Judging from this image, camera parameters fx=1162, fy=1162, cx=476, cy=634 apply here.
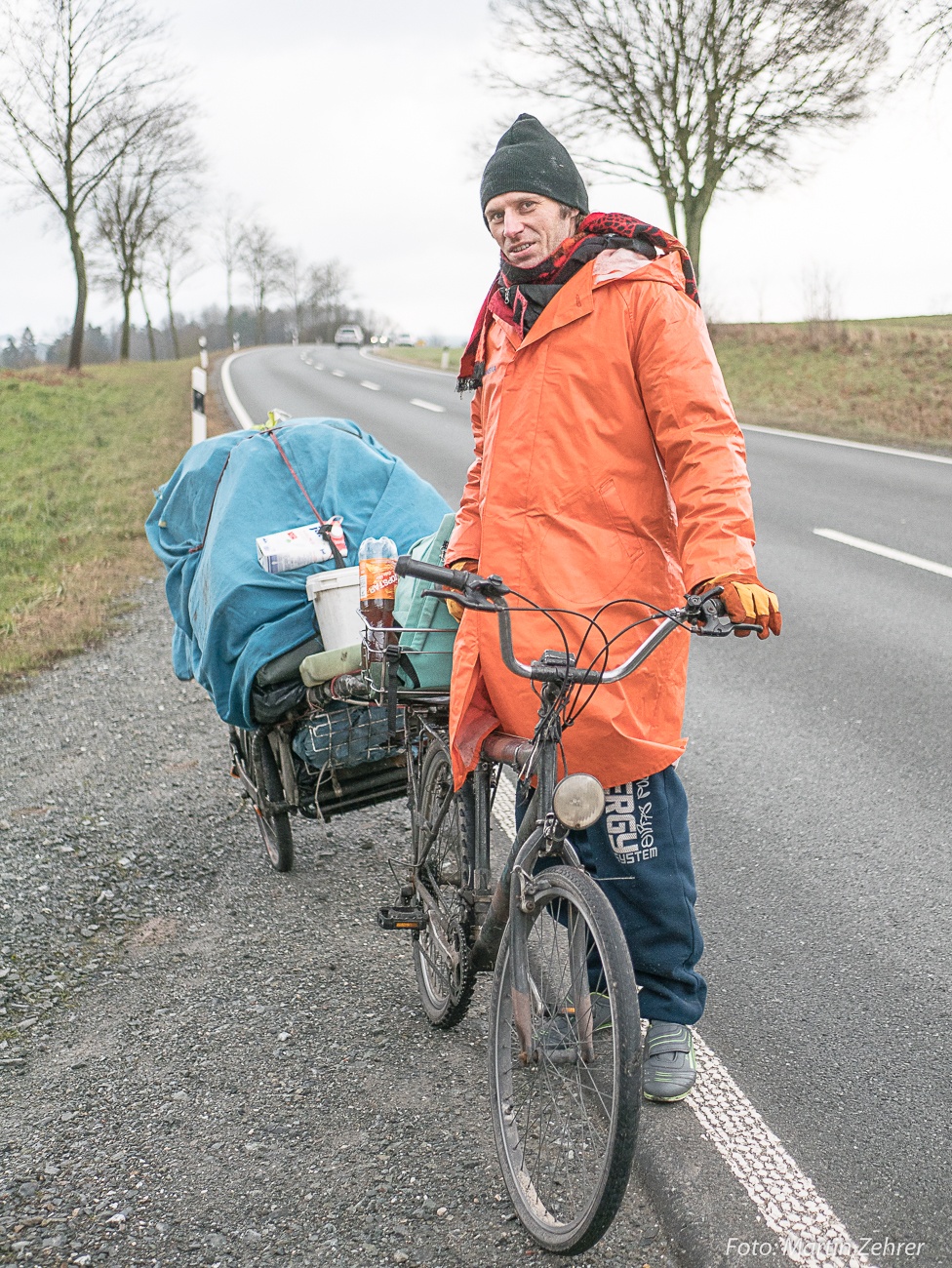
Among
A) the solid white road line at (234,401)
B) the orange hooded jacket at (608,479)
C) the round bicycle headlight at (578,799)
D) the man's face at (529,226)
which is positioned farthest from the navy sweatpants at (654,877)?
the solid white road line at (234,401)

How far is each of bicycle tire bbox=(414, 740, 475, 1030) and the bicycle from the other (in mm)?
55

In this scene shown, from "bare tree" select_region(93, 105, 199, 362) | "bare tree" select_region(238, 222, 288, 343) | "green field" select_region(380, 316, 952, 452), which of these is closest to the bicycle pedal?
"green field" select_region(380, 316, 952, 452)

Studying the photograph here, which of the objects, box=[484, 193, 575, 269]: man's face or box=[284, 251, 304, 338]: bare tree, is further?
box=[284, 251, 304, 338]: bare tree

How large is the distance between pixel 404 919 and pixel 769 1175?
3.89 ft

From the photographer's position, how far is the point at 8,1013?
131 inches

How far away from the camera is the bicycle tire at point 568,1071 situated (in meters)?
2.08

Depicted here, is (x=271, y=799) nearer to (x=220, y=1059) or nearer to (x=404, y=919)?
(x=404, y=919)

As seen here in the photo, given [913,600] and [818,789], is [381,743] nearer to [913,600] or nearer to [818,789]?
[818,789]

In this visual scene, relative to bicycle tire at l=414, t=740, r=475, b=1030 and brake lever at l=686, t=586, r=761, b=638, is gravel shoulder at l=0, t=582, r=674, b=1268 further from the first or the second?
brake lever at l=686, t=586, r=761, b=638

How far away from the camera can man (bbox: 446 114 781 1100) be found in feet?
8.16

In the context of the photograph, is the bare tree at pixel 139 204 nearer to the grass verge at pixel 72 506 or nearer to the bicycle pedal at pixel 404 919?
the grass verge at pixel 72 506

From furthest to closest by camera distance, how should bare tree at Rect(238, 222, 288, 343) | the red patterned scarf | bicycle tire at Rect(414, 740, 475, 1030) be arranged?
bare tree at Rect(238, 222, 288, 343) → bicycle tire at Rect(414, 740, 475, 1030) → the red patterned scarf

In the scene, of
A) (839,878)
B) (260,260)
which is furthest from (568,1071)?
(260,260)

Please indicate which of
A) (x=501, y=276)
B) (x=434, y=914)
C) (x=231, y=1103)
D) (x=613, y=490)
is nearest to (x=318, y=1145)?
(x=231, y=1103)
